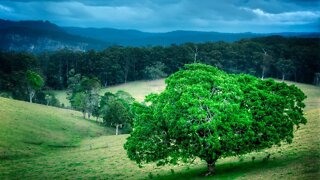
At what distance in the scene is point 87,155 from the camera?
6500cm

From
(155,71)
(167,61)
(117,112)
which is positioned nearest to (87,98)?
(117,112)

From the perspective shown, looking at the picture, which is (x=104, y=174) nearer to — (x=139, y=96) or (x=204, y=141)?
(x=204, y=141)

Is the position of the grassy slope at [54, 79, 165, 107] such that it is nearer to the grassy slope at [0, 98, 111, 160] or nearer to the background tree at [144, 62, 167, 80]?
Answer: the background tree at [144, 62, 167, 80]

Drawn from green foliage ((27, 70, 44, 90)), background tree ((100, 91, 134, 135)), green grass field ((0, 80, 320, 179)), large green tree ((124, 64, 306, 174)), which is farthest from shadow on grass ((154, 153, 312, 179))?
green foliage ((27, 70, 44, 90))

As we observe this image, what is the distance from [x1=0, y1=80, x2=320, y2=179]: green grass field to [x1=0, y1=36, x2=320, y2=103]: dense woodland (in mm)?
67089

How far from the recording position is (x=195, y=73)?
Result: 35.2 metres

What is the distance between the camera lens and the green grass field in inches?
1410

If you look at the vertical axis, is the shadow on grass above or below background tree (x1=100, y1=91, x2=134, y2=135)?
above

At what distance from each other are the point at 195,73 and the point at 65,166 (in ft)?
105

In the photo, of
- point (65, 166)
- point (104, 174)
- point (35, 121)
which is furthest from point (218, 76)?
point (35, 121)

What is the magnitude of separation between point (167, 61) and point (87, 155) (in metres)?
125

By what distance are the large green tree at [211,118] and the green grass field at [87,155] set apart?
3.38m

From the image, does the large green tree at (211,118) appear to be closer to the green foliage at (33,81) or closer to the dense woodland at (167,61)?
the green foliage at (33,81)

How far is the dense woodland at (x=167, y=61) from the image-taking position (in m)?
160
